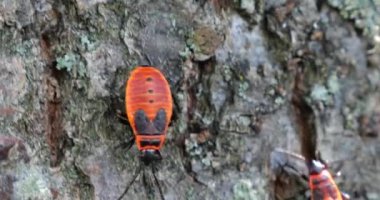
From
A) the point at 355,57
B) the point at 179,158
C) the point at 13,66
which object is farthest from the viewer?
the point at 355,57

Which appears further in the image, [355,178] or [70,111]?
[355,178]

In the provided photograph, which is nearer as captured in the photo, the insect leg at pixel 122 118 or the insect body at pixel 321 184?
the insect leg at pixel 122 118

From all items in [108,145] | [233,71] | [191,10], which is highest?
[191,10]

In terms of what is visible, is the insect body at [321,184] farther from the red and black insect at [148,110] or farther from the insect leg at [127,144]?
the insect leg at [127,144]

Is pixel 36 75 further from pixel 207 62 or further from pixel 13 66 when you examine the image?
pixel 207 62

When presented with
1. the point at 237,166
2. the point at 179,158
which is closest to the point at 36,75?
the point at 179,158

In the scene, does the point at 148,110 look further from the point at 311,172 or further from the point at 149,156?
the point at 311,172

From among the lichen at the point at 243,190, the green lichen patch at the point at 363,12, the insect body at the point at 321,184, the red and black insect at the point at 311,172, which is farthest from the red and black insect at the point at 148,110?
the green lichen patch at the point at 363,12
